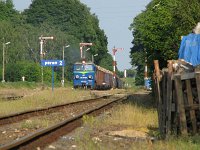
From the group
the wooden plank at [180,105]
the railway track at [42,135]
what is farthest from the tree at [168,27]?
the wooden plank at [180,105]

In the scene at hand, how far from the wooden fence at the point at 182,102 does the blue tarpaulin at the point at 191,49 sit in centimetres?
390

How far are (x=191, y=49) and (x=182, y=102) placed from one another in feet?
17.5

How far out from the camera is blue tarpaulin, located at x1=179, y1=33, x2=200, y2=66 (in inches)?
646

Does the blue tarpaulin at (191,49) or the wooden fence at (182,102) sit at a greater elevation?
the blue tarpaulin at (191,49)

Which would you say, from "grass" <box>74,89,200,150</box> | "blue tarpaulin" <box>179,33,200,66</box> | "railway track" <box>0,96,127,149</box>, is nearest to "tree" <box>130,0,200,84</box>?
"grass" <box>74,89,200,150</box>

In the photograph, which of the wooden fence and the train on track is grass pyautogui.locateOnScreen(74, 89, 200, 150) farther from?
the train on track

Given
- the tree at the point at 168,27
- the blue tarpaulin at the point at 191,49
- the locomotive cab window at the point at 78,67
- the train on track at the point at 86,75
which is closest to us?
the blue tarpaulin at the point at 191,49

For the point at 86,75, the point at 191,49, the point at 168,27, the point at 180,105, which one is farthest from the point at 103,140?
the point at 86,75

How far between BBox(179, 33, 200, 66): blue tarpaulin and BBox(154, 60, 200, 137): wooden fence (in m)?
3.90

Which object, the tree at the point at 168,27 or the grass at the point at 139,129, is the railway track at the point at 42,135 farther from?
the tree at the point at 168,27

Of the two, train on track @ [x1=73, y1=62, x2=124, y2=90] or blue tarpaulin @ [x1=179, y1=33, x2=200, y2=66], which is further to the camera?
train on track @ [x1=73, y1=62, x2=124, y2=90]

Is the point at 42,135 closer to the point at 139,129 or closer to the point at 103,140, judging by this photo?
the point at 103,140

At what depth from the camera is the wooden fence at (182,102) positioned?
453 inches

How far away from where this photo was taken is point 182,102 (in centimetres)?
1156
